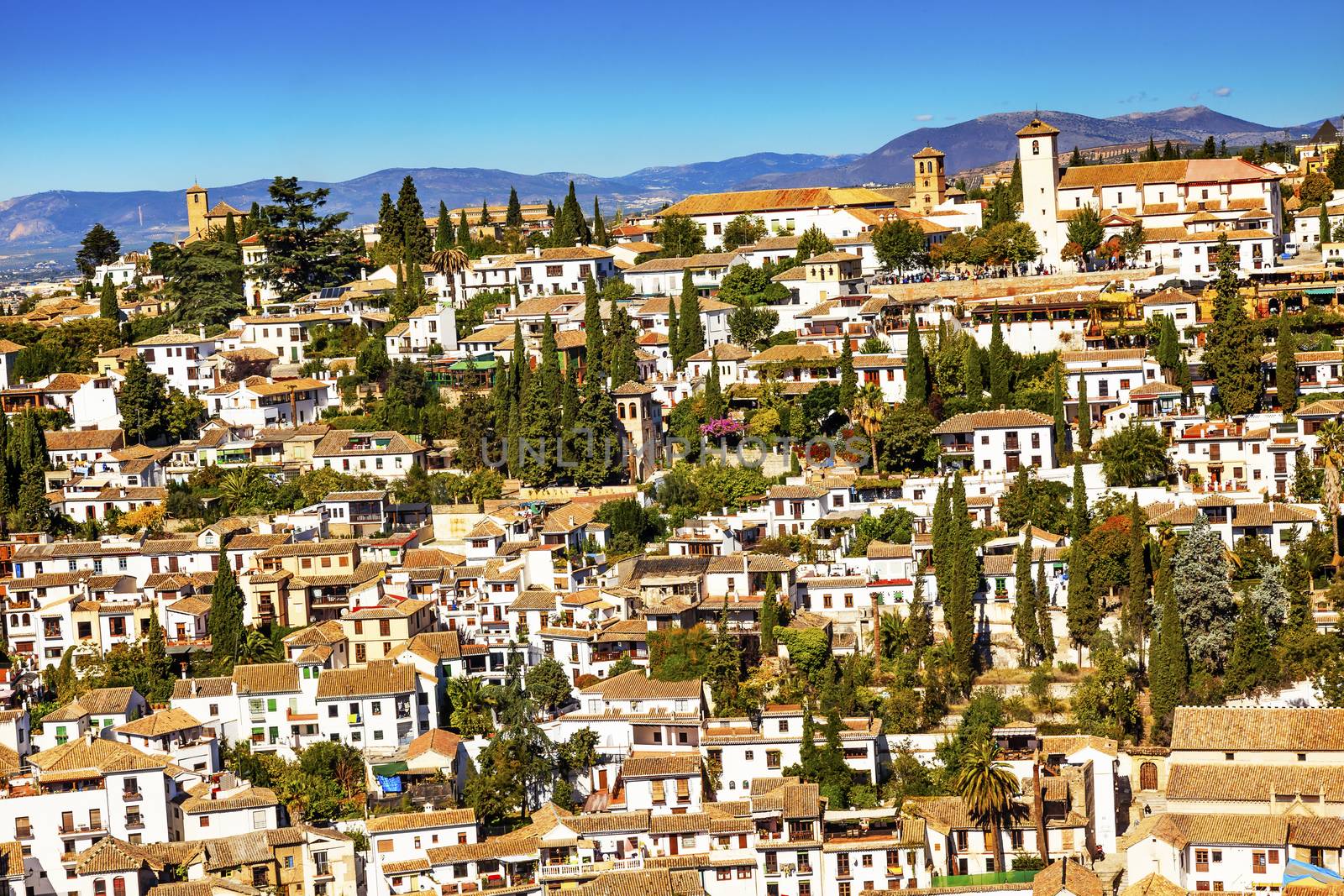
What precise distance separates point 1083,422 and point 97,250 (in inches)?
1840

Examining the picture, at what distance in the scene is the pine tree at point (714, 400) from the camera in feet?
155

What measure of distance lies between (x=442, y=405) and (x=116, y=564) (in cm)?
1019

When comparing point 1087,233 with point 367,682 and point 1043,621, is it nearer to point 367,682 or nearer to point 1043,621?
point 1043,621

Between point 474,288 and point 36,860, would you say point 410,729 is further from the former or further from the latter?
point 474,288

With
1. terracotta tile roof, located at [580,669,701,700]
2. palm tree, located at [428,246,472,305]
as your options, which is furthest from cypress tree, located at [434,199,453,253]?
terracotta tile roof, located at [580,669,701,700]

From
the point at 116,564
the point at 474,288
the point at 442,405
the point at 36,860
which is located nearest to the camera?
the point at 36,860

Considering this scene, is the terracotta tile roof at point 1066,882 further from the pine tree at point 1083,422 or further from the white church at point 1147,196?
the white church at point 1147,196

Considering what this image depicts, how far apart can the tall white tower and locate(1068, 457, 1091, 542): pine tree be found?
17.7 metres

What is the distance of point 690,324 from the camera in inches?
2025

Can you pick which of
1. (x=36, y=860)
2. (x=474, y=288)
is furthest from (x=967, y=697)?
(x=474, y=288)

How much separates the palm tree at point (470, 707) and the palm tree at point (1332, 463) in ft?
58.1

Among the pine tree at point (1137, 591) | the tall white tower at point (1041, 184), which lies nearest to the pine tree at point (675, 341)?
the tall white tower at point (1041, 184)

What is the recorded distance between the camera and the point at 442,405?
50938 millimetres

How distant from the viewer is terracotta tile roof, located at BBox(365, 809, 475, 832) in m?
34.6
